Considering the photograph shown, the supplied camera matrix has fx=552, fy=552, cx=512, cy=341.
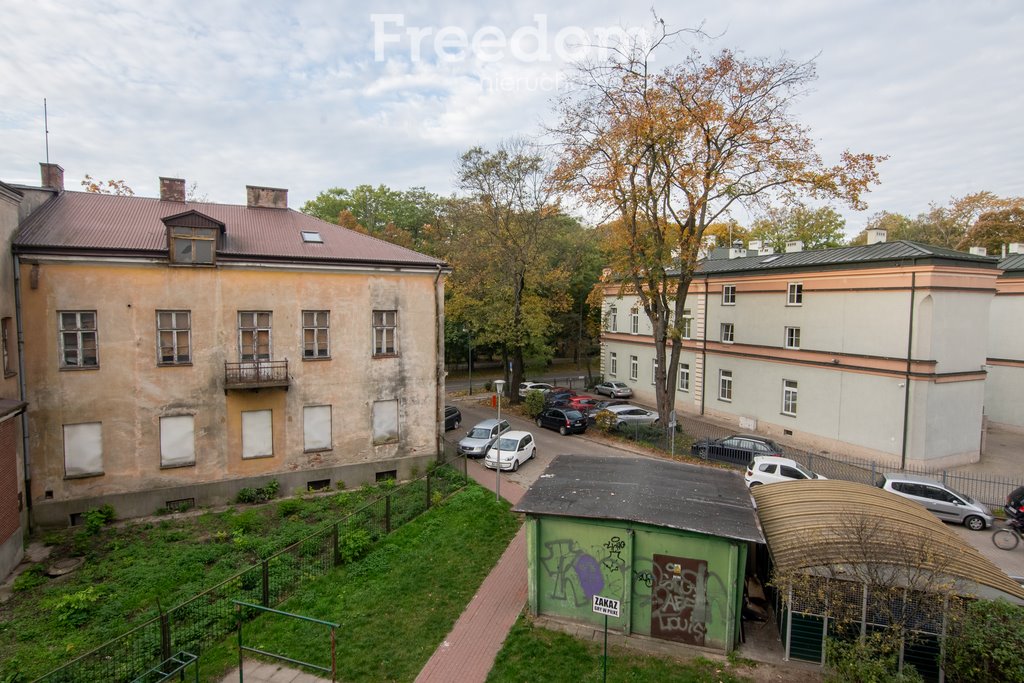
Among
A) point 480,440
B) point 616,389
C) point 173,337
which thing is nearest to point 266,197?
A: point 173,337

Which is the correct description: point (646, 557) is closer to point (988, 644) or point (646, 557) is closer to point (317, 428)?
point (988, 644)

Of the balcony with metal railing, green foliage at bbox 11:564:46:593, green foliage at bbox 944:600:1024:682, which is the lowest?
green foliage at bbox 11:564:46:593

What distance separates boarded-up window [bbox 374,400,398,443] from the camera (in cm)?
→ 2138

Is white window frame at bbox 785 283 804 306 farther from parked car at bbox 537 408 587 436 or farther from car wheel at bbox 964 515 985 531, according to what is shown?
car wheel at bbox 964 515 985 531

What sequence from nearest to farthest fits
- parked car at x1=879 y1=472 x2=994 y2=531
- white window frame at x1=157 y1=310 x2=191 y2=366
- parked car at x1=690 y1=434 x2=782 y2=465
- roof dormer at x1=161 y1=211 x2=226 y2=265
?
roof dormer at x1=161 y1=211 x2=226 y2=265
parked car at x1=879 y1=472 x2=994 y2=531
white window frame at x1=157 y1=310 x2=191 y2=366
parked car at x1=690 y1=434 x2=782 y2=465

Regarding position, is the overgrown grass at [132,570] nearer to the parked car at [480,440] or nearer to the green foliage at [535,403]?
the parked car at [480,440]

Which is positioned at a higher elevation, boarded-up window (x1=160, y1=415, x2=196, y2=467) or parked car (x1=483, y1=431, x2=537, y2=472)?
boarded-up window (x1=160, y1=415, x2=196, y2=467)

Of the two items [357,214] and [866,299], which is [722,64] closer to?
[866,299]

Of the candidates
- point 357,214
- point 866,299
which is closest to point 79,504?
point 866,299

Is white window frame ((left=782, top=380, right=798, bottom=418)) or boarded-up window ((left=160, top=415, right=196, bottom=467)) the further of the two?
white window frame ((left=782, top=380, right=798, bottom=418))

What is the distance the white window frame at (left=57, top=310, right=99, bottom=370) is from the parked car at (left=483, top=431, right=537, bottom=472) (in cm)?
1403

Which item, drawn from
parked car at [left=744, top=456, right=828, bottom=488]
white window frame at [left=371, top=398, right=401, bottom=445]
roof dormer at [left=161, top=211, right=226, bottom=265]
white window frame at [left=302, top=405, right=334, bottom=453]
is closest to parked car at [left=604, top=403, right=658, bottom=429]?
parked car at [left=744, top=456, right=828, bottom=488]

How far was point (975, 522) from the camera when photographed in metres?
17.9

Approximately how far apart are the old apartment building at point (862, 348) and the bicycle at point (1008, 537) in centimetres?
645
